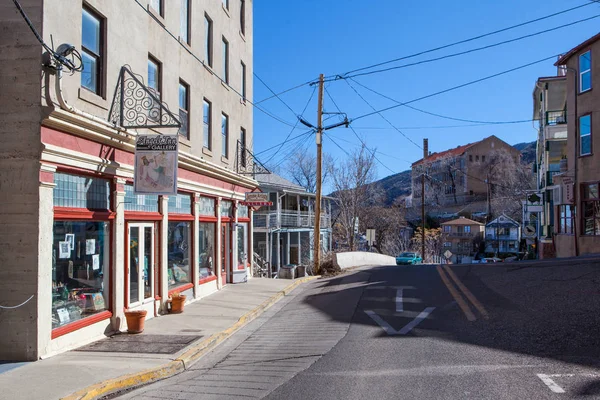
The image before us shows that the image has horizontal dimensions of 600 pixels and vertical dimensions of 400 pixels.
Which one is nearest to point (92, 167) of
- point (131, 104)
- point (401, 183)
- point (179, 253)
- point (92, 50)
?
point (131, 104)

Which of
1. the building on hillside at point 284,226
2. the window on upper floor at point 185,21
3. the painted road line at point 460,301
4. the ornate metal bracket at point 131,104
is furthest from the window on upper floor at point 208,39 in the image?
the building on hillside at point 284,226

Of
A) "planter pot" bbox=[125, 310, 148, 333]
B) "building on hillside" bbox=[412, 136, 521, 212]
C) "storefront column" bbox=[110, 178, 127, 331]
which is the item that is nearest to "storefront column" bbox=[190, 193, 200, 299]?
"storefront column" bbox=[110, 178, 127, 331]

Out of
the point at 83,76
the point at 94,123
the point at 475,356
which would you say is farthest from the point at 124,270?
the point at 475,356

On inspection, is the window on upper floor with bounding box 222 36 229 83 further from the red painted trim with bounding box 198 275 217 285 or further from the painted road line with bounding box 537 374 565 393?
the painted road line with bounding box 537 374 565 393

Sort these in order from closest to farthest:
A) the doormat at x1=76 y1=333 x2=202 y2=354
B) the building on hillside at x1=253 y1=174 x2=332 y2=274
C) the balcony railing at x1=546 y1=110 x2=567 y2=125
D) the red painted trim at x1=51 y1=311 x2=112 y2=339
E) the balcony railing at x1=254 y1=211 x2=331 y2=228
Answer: the red painted trim at x1=51 y1=311 x2=112 y2=339, the doormat at x1=76 y1=333 x2=202 y2=354, the balcony railing at x1=546 y1=110 x2=567 y2=125, the building on hillside at x1=253 y1=174 x2=332 y2=274, the balcony railing at x1=254 y1=211 x2=331 y2=228

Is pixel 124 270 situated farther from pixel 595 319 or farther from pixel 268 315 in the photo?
pixel 595 319

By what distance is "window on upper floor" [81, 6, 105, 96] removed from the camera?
31.0 ft

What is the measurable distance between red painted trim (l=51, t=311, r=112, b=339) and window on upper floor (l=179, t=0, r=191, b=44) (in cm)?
773

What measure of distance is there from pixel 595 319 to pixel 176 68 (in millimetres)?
10885

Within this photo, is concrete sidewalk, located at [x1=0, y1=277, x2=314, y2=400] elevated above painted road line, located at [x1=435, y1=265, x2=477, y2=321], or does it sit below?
below

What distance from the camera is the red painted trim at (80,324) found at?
8.47 meters

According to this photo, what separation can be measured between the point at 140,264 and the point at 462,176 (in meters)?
76.8

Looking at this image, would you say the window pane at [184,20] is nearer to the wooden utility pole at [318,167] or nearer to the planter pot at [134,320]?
the planter pot at [134,320]

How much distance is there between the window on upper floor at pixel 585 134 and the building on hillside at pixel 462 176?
53956 mm
